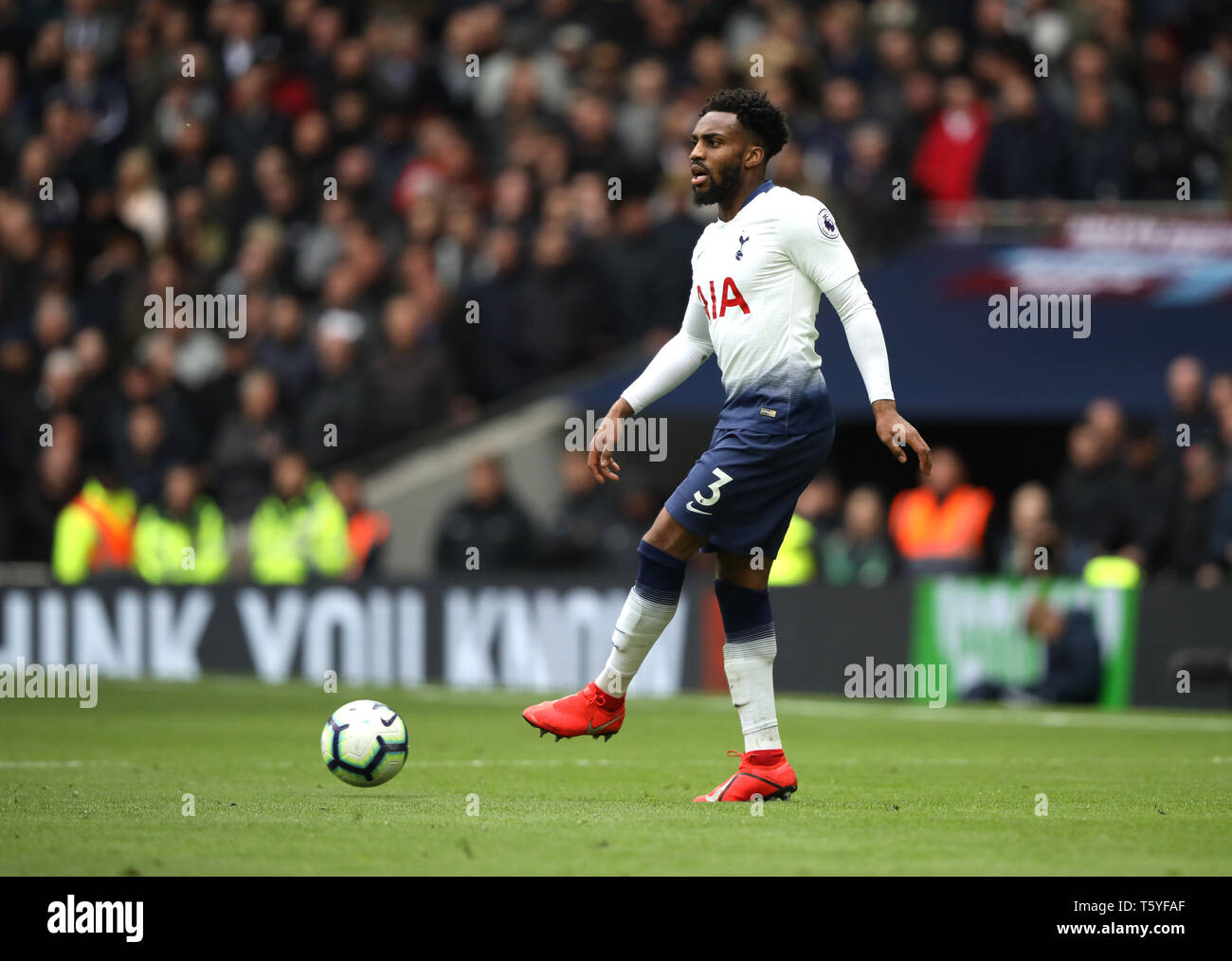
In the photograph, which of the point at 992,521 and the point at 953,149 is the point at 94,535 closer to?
the point at 992,521

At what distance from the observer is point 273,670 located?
16312mm

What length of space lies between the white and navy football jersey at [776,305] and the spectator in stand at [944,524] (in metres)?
7.02

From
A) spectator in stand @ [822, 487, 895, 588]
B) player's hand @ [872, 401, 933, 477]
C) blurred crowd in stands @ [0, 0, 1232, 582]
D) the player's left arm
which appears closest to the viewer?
player's hand @ [872, 401, 933, 477]

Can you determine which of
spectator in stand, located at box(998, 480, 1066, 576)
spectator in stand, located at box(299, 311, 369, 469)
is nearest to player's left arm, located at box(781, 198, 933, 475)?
spectator in stand, located at box(998, 480, 1066, 576)

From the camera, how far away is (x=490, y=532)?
16.0 metres

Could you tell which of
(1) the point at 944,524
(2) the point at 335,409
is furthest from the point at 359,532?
(1) the point at 944,524

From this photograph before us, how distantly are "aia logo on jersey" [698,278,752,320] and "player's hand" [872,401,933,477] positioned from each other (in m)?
0.66

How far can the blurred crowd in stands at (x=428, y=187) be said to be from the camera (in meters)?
17.1

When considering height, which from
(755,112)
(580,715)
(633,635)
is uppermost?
(755,112)

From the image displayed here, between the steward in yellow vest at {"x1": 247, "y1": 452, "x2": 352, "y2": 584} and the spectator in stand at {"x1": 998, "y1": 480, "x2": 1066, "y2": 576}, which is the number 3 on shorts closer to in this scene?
the spectator in stand at {"x1": 998, "y1": 480, "x2": 1066, "y2": 576}

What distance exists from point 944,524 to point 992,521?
2107mm

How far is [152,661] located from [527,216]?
15.9ft

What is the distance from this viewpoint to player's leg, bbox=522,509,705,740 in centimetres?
754
